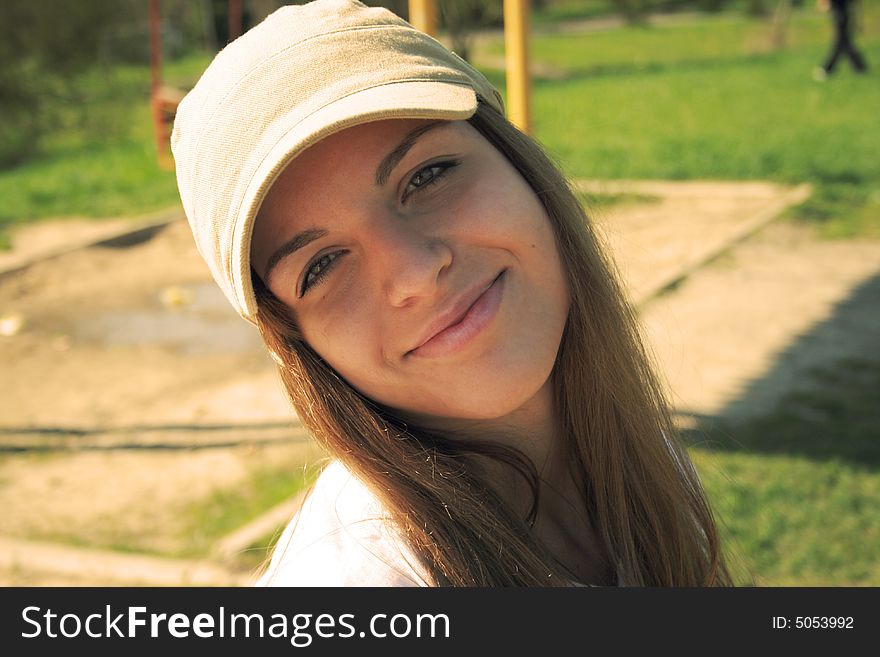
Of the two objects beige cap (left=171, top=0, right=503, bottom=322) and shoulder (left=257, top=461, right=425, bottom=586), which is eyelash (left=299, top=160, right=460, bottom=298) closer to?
beige cap (left=171, top=0, right=503, bottom=322)

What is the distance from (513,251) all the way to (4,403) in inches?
173

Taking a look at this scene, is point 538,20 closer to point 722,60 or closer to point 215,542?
point 722,60

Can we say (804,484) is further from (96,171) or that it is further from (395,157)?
(96,171)

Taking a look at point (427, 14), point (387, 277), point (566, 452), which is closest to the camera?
point (387, 277)

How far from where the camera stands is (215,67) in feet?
4.73

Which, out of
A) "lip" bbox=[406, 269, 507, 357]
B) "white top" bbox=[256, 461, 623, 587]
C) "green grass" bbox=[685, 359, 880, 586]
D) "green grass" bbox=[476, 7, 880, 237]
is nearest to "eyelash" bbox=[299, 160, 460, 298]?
"lip" bbox=[406, 269, 507, 357]

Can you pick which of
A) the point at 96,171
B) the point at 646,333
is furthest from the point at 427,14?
the point at 96,171

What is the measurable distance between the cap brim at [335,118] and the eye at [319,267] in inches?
3.1

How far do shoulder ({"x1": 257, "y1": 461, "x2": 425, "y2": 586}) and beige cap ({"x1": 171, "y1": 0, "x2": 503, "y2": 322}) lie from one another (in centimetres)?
28

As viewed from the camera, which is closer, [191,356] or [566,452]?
[566,452]

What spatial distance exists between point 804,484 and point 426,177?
2810 millimetres

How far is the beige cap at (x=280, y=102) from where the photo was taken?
4.42 ft

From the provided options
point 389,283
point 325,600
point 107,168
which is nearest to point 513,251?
point 389,283

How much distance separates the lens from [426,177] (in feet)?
4.78
